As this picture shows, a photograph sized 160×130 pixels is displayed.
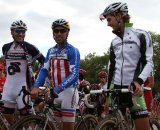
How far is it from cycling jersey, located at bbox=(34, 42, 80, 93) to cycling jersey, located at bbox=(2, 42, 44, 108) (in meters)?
1.06

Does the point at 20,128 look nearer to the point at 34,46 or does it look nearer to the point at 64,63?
the point at 64,63

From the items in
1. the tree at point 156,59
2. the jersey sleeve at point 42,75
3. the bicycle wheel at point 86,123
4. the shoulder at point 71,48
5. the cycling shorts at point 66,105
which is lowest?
the bicycle wheel at point 86,123

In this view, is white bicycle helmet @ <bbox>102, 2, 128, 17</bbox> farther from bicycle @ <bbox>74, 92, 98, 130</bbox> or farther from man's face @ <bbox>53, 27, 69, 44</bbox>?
bicycle @ <bbox>74, 92, 98, 130</bbox>

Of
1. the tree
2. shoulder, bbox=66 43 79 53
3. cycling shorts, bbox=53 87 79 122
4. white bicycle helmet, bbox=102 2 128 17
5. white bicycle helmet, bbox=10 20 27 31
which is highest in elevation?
the tree

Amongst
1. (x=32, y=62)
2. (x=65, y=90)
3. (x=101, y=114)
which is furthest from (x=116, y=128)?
(x=101, y=114)

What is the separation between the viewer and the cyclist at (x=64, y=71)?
19.6 ft

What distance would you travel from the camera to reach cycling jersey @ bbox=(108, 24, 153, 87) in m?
5.41

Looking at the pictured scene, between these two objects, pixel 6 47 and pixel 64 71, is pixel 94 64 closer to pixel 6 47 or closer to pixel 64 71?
pixel 6 47

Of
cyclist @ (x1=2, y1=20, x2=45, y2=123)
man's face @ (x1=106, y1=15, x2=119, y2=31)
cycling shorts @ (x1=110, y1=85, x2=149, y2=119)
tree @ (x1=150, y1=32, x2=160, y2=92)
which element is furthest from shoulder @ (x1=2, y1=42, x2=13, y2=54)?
tree @ (x1=150, y1=32, x2=160, y2=92)

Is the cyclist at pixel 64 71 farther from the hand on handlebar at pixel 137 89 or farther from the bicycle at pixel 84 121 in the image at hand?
the bicycle at pixel 84 121

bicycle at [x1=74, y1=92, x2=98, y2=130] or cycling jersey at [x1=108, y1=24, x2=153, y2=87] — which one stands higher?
cycling jersey at [x1=108, y1=24, x2=153, y2=87]

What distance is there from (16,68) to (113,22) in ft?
7.87

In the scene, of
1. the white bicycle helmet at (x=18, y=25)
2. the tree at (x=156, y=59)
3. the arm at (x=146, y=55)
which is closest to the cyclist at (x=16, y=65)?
the white bicycle helmet at (x=18, y=25)

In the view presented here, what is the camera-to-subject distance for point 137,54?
558 cm
